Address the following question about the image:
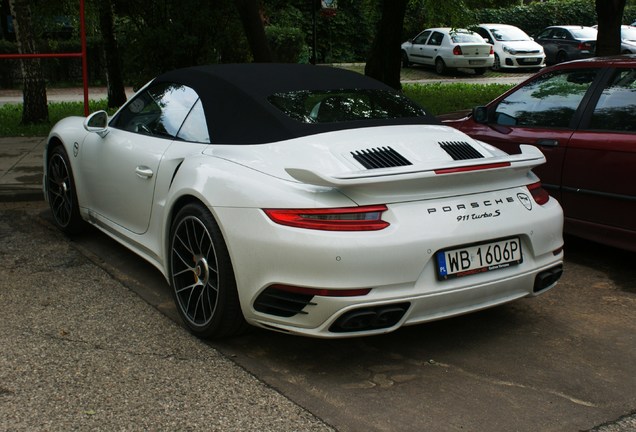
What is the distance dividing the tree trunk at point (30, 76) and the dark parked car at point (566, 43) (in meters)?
19.6

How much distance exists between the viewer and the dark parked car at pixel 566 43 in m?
27.5

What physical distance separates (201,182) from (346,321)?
1089mm

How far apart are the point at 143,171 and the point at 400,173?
70.8 inches

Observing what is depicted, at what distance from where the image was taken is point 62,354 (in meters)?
4.02

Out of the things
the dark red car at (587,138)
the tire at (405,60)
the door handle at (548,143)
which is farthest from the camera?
the tire at (405,60)

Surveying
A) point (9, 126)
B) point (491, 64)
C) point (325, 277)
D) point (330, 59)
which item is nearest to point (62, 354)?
point (325, 277)

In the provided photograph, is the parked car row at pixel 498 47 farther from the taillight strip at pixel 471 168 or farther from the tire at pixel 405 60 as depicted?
the taillight strip at pixel 471 168

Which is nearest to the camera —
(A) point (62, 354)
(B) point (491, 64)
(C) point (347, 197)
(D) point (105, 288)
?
(C) point (347, 197)

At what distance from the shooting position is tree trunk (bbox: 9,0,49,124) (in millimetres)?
13062

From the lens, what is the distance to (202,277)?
4.14 m

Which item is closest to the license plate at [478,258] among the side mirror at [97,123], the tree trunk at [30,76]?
the side mirror at [97,123]

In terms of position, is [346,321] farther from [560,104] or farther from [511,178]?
[560,104]

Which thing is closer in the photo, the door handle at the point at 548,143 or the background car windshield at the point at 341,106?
the background car windshield at the point at 341,106

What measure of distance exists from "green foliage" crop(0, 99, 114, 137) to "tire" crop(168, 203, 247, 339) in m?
8.25
